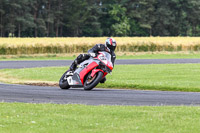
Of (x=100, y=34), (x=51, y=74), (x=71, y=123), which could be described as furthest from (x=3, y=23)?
(x=71, y=123)

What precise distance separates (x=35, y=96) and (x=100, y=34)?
8889 cm

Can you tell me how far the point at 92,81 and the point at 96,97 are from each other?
5.36ft

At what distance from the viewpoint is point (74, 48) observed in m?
43.4

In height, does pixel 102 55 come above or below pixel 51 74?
above

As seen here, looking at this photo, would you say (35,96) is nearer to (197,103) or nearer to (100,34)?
(197,103)

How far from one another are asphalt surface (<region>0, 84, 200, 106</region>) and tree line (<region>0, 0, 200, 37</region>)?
7315 centimetres

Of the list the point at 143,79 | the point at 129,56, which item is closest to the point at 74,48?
the point at 129,56

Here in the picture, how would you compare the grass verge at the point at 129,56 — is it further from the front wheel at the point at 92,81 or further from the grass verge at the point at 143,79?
the front wheel at the point at 92,81

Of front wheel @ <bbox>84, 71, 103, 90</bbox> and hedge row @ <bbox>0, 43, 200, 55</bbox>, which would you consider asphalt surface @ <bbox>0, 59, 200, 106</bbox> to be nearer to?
front wheel @ <bbox>84, 71, 103, 90</bbox>

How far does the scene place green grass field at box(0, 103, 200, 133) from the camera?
28.7 ft

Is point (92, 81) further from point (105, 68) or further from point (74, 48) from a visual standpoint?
point (74, 48)

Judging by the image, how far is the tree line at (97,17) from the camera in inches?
3593

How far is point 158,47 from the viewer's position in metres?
46.6

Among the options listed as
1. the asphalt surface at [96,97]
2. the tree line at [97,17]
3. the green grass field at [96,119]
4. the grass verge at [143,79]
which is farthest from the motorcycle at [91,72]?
the tree line at [97,17]
